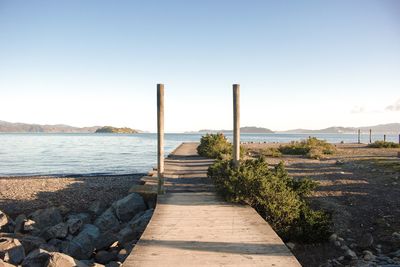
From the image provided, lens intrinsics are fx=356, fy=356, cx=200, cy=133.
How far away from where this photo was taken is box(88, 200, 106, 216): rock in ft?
41.8

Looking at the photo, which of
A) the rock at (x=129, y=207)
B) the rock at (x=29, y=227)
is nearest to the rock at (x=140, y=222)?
the rock at (x=129, y=207)

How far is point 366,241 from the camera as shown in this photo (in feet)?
29.8

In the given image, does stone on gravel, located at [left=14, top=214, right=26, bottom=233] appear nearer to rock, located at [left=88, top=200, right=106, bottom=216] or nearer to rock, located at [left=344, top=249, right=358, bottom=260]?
rock, located at [left=88, top=200, right=106, bottom=216]

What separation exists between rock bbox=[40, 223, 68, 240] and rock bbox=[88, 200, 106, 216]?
7.03 feet

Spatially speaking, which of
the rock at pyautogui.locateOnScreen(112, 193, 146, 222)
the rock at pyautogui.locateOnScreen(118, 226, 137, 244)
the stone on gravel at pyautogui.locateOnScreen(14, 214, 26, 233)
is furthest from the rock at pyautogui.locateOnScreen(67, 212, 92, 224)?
the rock at pyautogui.locateOnScreen(118, 226, 137, 244)

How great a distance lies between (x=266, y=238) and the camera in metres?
6.61

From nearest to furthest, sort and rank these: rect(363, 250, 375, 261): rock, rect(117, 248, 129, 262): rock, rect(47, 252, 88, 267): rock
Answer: rect(47, 252, 88, 267): rock → rect(363, 250, 375, 261): rock → rect(117, 248, 129, 262): rock

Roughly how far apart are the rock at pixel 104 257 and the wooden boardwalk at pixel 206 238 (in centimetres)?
164

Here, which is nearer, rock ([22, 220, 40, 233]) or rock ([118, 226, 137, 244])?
rock ([118, 226, 137, 244])

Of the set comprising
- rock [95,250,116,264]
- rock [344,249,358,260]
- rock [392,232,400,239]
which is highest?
rock [392,232,400,239]

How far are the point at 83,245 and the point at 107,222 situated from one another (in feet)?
6.90

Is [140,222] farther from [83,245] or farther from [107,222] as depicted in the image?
[83,245]

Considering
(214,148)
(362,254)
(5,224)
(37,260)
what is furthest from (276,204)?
(214,148)

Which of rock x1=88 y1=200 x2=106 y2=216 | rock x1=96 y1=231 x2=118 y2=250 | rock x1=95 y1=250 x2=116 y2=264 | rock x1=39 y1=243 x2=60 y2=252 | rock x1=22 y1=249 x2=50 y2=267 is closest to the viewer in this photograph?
rock x1=22 y1=249 x2=50 y2=267
